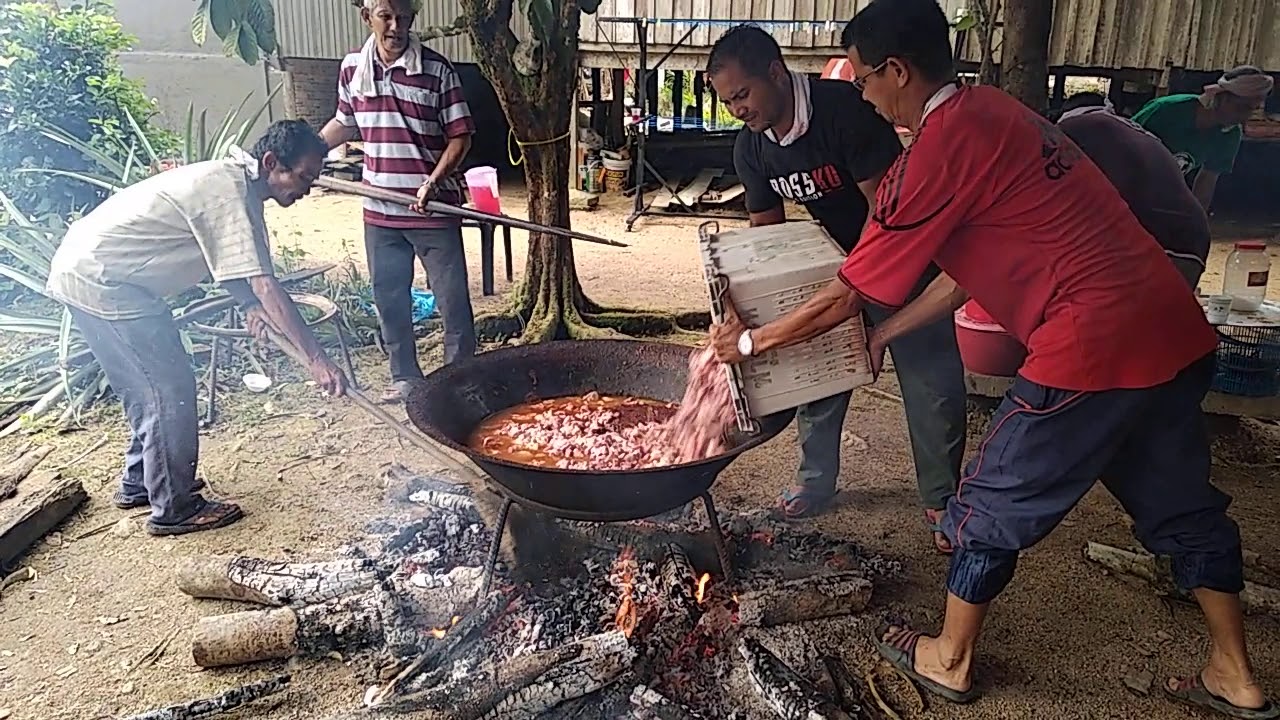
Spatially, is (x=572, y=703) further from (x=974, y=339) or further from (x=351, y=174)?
(x=351, y=174)

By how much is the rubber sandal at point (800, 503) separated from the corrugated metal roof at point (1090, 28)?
704 centimetres

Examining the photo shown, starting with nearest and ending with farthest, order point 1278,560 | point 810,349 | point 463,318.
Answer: point 810,349
point 1278,560
point 463,318

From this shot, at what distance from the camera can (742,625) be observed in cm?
312

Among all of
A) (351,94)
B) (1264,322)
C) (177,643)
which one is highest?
(351,94)

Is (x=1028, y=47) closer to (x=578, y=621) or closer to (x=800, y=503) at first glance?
(x=800, y=503)

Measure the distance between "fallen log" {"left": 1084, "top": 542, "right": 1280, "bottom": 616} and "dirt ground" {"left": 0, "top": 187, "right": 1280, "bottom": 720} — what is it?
0.16 feet

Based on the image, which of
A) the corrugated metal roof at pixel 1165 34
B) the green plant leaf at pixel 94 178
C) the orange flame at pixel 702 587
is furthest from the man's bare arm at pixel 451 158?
the corrugated metal roof at pixel 1165 34

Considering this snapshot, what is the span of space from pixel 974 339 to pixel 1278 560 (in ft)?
5.51

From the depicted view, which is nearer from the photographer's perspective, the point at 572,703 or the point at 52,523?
the point at 572,703

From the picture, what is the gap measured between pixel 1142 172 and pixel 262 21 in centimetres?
386

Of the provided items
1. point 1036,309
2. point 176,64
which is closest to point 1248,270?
point 1036,309

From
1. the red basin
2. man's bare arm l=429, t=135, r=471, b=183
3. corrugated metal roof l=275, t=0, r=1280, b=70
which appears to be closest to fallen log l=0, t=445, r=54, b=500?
man's bare arm l=429, t=135, r=471, b=183

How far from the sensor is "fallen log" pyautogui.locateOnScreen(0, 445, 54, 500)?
409 centimetres

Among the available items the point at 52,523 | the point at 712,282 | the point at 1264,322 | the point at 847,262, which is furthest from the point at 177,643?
the point at 1264,322
